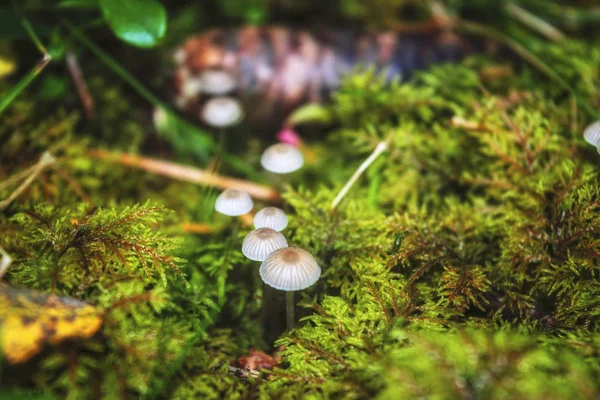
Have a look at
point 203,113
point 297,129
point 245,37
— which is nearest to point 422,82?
point 297,129

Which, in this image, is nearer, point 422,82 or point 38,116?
point 38,116

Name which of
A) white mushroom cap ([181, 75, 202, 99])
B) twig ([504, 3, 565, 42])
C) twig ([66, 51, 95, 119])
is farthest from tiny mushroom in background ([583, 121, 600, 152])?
twig ([66, 51, 95, 119])

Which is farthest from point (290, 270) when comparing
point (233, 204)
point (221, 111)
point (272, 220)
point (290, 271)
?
point (221, 111)

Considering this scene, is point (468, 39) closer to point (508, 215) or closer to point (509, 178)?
point (509, 178)

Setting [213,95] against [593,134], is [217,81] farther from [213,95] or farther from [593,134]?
[593,134]

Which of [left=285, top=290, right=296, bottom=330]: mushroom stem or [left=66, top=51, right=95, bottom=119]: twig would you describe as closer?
[left=285, top=290, right=296, bottom=330]: mushroom stem

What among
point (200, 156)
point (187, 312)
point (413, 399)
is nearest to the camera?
point (413, 399)

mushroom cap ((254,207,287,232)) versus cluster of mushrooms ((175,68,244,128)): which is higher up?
cluster of mushrooms ((175,68,244,128))

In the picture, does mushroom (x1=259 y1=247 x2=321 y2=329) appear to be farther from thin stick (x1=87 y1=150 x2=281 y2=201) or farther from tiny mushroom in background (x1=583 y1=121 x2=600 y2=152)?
tiny mushroom in background (x1=583 y1=121 x2=600 y2=152)
